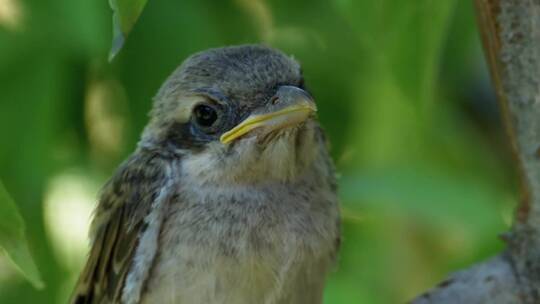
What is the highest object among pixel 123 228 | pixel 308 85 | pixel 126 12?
pixel 126 12

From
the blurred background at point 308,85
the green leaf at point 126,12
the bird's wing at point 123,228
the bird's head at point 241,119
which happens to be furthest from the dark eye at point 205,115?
the green leaf at point 126,12

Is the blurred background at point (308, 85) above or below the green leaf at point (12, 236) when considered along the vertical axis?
below

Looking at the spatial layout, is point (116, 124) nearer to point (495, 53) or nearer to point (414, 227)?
point (495, 53)

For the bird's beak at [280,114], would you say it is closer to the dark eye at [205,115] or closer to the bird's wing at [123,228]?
the dark eye at [205,115]

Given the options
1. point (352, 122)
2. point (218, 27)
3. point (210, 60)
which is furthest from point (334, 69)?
point (210, 60)

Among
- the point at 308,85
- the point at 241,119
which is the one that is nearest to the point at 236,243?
the point at 241,119

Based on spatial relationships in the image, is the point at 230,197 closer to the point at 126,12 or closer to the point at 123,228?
the point at 123,228

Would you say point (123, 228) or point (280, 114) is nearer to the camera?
point (280, 114)

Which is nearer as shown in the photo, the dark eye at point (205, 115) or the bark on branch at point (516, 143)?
the bark on branch at point (516, 143)
